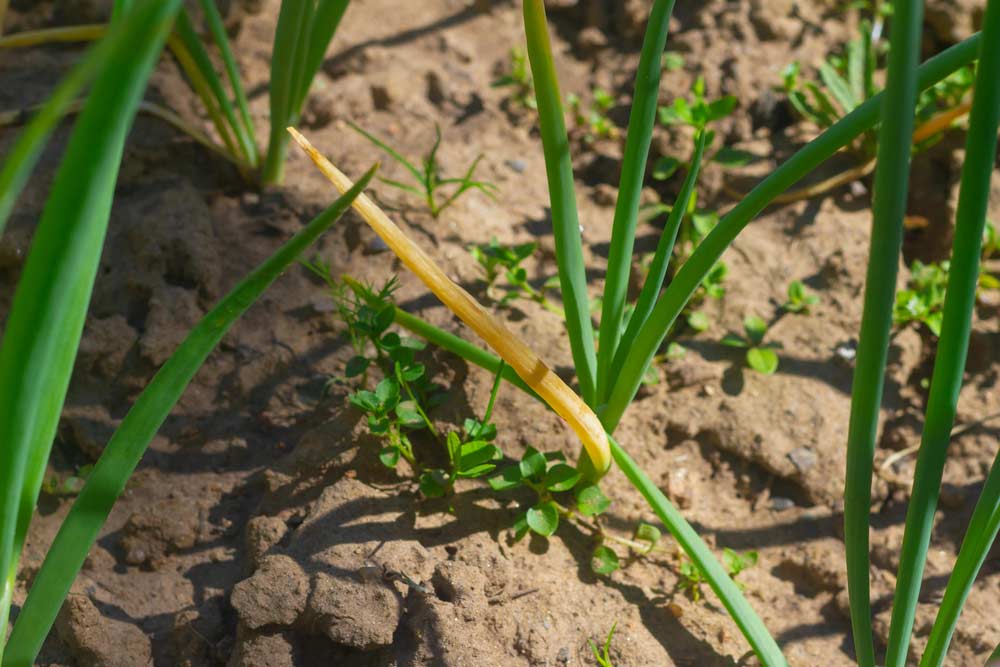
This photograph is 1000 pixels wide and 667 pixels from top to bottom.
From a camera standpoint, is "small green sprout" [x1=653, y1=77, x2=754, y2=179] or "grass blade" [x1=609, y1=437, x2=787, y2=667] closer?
"grass blade" [x1=609, y1=437, x2=787, y2=667]

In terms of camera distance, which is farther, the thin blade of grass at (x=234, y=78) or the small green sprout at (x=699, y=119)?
the small green sprout at (x=699, y=119)

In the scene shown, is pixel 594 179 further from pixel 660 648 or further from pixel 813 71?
pixel 660 648

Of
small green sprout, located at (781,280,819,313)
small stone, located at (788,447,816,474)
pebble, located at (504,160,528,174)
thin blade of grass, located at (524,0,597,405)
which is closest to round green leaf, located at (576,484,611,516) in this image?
thin blade of grass, located at (524,0,597,405)

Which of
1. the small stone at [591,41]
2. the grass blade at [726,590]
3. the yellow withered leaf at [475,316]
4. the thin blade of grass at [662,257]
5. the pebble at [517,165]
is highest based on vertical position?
the small stone at [591,41]

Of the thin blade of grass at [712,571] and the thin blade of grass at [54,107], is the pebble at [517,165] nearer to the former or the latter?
the thin blade of grass at [712,571]

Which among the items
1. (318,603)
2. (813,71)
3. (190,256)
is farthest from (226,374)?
(813,71)

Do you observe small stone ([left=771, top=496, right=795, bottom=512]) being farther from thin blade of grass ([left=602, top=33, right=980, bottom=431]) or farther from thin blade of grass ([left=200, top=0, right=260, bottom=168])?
thin blade of grass ([left=200, top=0, right=260, bottom=168])

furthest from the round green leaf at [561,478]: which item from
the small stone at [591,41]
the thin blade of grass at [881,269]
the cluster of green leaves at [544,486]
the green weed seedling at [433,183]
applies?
the small stone at [591,41]

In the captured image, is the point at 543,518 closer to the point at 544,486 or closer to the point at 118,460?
the point at 544,486
